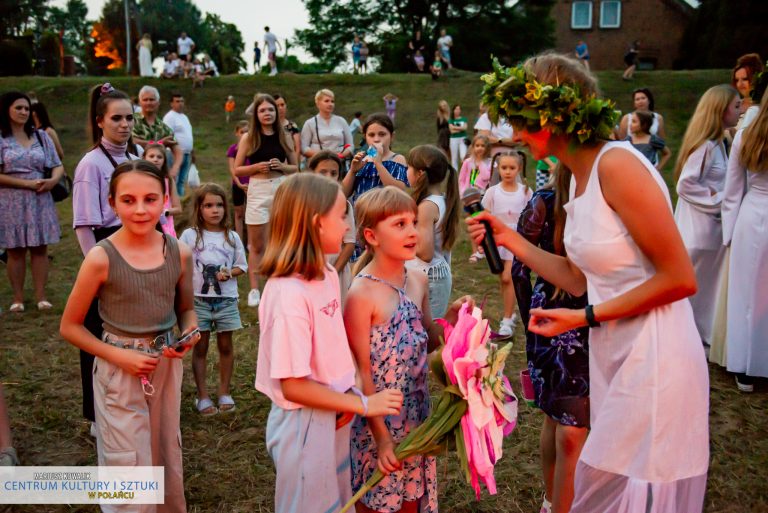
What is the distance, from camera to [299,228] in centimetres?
263

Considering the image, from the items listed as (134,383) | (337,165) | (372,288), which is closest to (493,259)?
(372,288)

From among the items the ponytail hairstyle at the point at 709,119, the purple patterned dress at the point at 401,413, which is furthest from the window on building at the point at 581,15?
the purple patterned dress at the point at 401,413

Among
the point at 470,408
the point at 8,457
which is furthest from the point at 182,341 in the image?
the point at 8,457

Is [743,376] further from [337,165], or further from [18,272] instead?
[18,272]

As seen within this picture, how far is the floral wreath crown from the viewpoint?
2.47 meters

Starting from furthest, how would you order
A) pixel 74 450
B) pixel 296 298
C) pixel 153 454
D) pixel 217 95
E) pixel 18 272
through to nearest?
1. pixel 217 95
2. pixel 18 272
3. pixel 74 450
4. pixel 153 454
5. pixel 296 298

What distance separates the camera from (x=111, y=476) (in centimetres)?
297

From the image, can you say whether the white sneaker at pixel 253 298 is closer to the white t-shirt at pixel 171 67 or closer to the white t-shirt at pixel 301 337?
the white t-shirt at pixel 301 337

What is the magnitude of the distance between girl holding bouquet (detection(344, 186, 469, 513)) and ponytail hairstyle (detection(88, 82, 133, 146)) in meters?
2.11

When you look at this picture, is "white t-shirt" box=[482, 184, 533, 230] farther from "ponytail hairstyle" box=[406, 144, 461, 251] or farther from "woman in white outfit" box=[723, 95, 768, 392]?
"ponytail hairstyle" box=[406, 144, 461, 251]

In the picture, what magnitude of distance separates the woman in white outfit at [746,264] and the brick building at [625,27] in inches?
1541

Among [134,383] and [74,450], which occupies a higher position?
[134,383]

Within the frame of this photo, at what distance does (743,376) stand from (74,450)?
5.24 metres

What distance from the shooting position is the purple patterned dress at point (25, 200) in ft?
23.2
